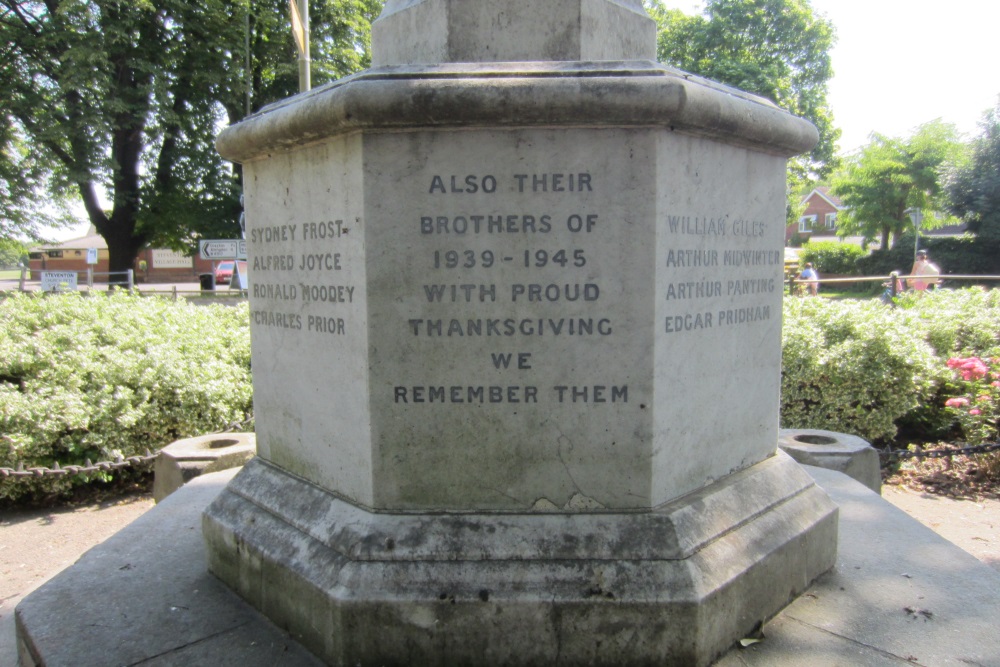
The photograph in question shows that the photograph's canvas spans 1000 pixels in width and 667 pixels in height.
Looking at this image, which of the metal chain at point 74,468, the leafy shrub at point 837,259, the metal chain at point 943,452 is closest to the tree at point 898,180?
the leafy shrub at point 837,259

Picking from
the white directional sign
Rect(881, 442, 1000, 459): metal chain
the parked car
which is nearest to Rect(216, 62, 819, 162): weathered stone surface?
Rect(881, 442, 1000, 459): metal chain

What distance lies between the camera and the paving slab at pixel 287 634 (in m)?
2.39

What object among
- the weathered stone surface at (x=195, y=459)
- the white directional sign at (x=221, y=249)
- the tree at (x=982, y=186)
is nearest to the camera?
the weathered stone surface at (x=195, y=459)

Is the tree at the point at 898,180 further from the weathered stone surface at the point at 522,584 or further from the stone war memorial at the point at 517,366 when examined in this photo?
the weathered stone surface at the point at 522,584

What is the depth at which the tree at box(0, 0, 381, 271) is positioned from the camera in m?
21.2

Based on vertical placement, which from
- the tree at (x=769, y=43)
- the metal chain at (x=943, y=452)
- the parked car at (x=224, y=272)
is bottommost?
the metal chain at (x=943, y=452)

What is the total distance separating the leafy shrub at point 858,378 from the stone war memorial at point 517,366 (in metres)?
4.42

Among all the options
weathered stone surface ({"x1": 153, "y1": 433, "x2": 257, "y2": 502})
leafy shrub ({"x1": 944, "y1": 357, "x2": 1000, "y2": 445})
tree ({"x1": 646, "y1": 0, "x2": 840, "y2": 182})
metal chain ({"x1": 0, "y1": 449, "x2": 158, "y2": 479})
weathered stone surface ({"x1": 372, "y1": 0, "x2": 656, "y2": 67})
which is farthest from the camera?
tree ({"x1": 646, "y1": 0, "x2": 840, "y2": 182})

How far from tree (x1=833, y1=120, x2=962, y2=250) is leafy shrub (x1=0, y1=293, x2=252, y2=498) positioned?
40.9 m

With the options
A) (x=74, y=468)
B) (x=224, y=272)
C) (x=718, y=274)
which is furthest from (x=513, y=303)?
(x=224, y=272)

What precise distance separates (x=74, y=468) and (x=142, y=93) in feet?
66.4

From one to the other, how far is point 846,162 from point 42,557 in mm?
51122

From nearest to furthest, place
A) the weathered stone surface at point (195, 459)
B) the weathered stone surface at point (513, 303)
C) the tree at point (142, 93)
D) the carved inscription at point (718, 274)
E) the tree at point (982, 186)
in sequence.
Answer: the weathered stone surface at point (513, 303), the carved inscription at point (718, 274), the weathered stone surface at point (195, 459), the tree at point (142, 93), the tree at point (982, 186)

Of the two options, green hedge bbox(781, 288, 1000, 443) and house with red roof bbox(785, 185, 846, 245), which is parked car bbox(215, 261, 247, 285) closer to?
green hedge bbox(781, 288, 1000, 443)
